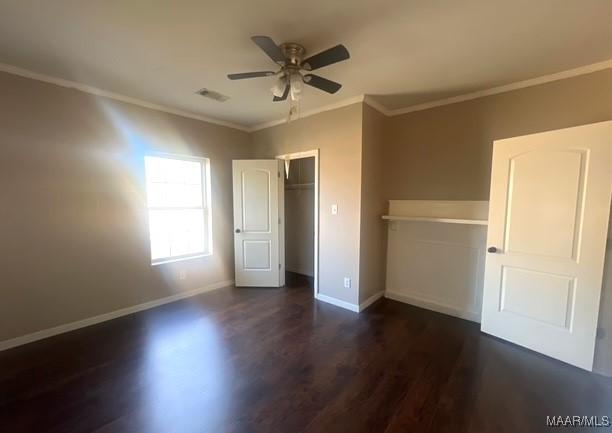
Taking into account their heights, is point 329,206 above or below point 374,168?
below

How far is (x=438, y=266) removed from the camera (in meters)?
3.22

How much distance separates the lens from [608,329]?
210 cm

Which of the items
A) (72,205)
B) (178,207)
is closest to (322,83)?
(178,207)

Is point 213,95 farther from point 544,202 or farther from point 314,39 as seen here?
point 544,202

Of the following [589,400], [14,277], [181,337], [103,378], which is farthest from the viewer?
[181,337]

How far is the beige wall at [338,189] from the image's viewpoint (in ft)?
10.3

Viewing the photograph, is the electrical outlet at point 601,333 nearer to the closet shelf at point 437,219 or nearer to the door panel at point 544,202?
the door panel at point 544,202

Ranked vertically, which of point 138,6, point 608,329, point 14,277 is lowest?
point 608,329

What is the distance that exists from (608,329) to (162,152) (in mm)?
4838

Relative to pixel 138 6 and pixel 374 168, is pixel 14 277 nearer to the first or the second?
pixel 138 6

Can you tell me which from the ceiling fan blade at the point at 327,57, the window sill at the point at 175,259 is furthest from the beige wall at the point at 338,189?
the window sill at the point at 175,259

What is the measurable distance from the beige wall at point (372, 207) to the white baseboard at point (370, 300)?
43 mm

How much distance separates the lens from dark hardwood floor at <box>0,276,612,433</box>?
5.40 feet

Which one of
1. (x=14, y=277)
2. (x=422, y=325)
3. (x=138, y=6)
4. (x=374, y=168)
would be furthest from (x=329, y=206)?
(x=14, y=277)
